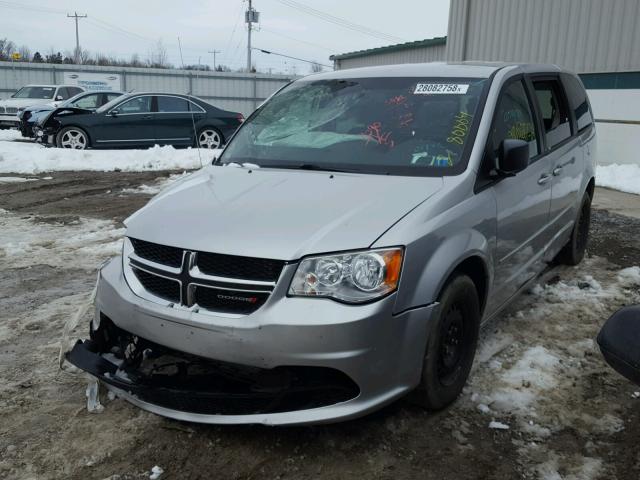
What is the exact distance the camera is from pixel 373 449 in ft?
9.45

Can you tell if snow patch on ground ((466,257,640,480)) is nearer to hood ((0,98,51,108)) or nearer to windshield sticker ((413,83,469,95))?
windshield sticker ((413,83,469,95))

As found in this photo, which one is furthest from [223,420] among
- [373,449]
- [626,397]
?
[626,397]

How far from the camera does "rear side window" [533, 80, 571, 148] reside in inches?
178

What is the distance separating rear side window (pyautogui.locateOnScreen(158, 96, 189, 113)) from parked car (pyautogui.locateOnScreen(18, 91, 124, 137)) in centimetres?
165

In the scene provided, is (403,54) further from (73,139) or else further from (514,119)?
(514,119)

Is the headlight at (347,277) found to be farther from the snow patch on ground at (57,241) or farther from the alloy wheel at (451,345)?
the snow patch on ground at (57,241)

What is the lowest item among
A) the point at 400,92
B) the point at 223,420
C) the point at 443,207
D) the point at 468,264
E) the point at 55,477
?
the point at 55,477

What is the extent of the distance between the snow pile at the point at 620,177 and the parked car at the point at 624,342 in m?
10.2

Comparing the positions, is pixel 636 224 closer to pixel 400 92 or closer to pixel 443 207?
pixel 400 92

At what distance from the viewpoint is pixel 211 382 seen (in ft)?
9.39

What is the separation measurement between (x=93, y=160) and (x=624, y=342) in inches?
494

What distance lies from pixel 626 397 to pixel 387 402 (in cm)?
162

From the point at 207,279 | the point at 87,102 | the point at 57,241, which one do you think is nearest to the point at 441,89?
the point at 207,279

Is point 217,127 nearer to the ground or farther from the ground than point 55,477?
farther from the ground
